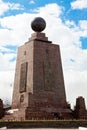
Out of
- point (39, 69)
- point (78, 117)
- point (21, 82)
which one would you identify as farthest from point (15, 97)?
point (78, 117)

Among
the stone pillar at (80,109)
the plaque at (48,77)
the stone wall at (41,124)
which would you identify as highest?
the plaque at (48,77)

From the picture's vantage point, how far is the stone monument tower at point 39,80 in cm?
2914

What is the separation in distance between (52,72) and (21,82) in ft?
10.9

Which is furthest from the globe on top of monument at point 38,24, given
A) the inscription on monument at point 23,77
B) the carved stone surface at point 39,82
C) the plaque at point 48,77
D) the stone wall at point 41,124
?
the stone wall at point 41,124

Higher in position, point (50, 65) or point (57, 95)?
point (50, 65)

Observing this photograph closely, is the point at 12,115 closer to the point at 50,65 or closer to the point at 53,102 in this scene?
the point at 53,102

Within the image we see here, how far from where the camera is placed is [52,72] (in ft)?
105

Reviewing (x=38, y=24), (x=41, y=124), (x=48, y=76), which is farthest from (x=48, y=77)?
(x=41, y=124)

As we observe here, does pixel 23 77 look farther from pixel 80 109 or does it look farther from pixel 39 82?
pixel 80 109

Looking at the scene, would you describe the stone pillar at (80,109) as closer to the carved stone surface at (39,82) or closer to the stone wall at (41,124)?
the carved stone surface at (39,82)

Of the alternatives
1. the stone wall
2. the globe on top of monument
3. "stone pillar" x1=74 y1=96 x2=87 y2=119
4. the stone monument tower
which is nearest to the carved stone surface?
the stone monument tower

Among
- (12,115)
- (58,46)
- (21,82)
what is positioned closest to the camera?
(12,115)

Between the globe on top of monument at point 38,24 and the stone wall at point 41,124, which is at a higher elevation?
the globe on top of monument at point 38,24

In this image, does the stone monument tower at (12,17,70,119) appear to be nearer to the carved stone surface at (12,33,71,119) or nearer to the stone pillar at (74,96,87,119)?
the carved stone surface at (12,33,71,119)
